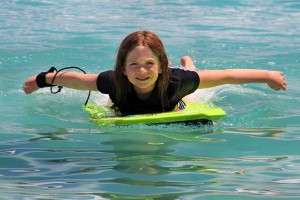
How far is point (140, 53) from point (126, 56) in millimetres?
125

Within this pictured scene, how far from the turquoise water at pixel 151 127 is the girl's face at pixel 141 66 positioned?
33cm

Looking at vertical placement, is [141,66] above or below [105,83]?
above

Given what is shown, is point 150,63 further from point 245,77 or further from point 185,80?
point 245,77

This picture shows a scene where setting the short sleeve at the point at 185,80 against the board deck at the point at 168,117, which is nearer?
the board deck at the point at 168,117

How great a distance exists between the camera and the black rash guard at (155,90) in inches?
197

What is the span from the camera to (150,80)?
4.82 metres

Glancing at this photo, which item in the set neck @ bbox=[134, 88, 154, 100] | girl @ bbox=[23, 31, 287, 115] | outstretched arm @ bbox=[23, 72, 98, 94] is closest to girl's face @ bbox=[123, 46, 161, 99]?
girl @ bbox=[23, 31, 287, 115]

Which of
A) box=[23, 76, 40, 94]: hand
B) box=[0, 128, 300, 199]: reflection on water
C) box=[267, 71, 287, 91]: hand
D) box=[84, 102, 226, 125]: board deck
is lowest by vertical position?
box=[0, 128, 300, 199]: reflection on water

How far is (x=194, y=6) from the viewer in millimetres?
11766

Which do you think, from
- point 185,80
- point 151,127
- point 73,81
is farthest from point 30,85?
point 185,80

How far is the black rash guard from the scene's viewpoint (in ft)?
16.4

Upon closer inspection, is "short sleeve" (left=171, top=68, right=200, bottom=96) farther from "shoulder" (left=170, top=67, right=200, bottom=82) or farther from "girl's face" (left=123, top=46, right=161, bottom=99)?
"girl's face" (left=123, top=46, right=161, bottom=99)

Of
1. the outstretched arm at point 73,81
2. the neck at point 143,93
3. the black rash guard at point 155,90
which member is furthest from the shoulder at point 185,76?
the outstretched arm at point 73,81

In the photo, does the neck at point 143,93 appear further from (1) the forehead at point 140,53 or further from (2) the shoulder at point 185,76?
(1) the forehead at point 140,53
